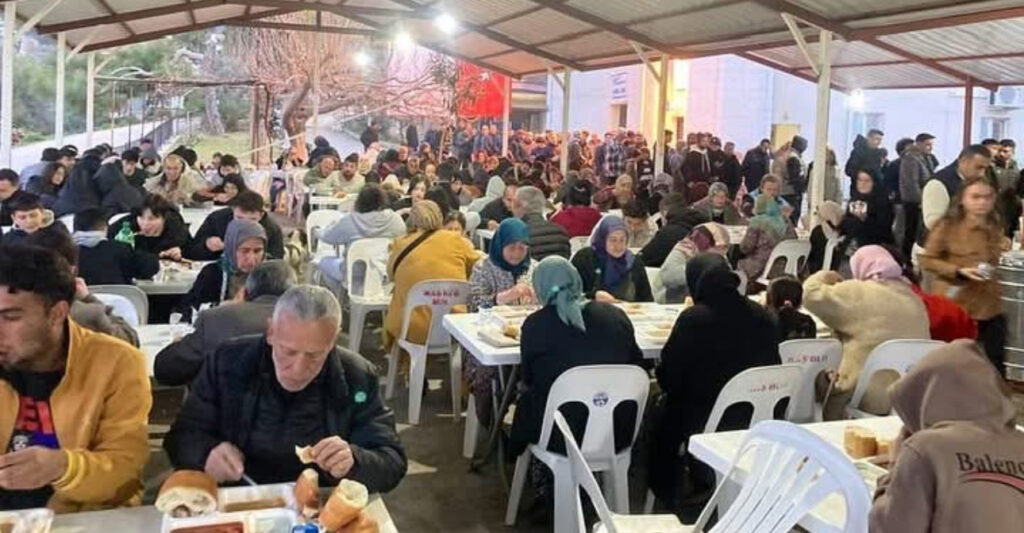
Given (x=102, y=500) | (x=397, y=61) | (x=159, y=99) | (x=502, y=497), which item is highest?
(x=397, y=61)

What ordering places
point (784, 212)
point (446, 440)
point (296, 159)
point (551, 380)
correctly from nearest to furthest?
point (551, 380) < point (446, 440) < point (784, 212) < point (296, 159)

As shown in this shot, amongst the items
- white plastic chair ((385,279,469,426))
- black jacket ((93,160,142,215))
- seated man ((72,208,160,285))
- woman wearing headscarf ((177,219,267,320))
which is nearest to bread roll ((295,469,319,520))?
woman wearing headscarf ((177,219,267,320))

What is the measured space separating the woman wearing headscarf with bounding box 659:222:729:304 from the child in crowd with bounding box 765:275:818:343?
1100 millimetres

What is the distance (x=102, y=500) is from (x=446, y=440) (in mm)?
2741

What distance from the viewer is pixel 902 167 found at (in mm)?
9445

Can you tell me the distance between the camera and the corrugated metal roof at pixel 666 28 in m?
8.11

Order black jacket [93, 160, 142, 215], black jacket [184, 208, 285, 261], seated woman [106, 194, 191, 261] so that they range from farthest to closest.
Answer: black jacket [93, 160, 142, 215] → black jacket [184, 208, 285, 261] → seated woman [106, 194, 191, 261]

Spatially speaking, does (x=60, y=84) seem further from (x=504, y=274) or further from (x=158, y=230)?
(x=504, y=274)

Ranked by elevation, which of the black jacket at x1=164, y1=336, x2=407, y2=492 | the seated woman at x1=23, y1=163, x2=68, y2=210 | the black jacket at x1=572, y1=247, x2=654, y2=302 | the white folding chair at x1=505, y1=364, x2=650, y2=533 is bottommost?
the white folding chair at x1=505, y1=364, x2=650, y2=533

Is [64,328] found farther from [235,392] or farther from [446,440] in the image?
[446,440]

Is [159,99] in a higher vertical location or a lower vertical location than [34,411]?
higher

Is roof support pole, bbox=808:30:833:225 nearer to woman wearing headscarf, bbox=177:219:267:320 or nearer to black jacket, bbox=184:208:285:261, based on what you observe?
black jacket, bbox=184:208:285:261

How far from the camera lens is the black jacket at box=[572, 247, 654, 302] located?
16.4 feet

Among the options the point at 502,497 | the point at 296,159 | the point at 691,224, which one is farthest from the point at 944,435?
the point at 296,159
